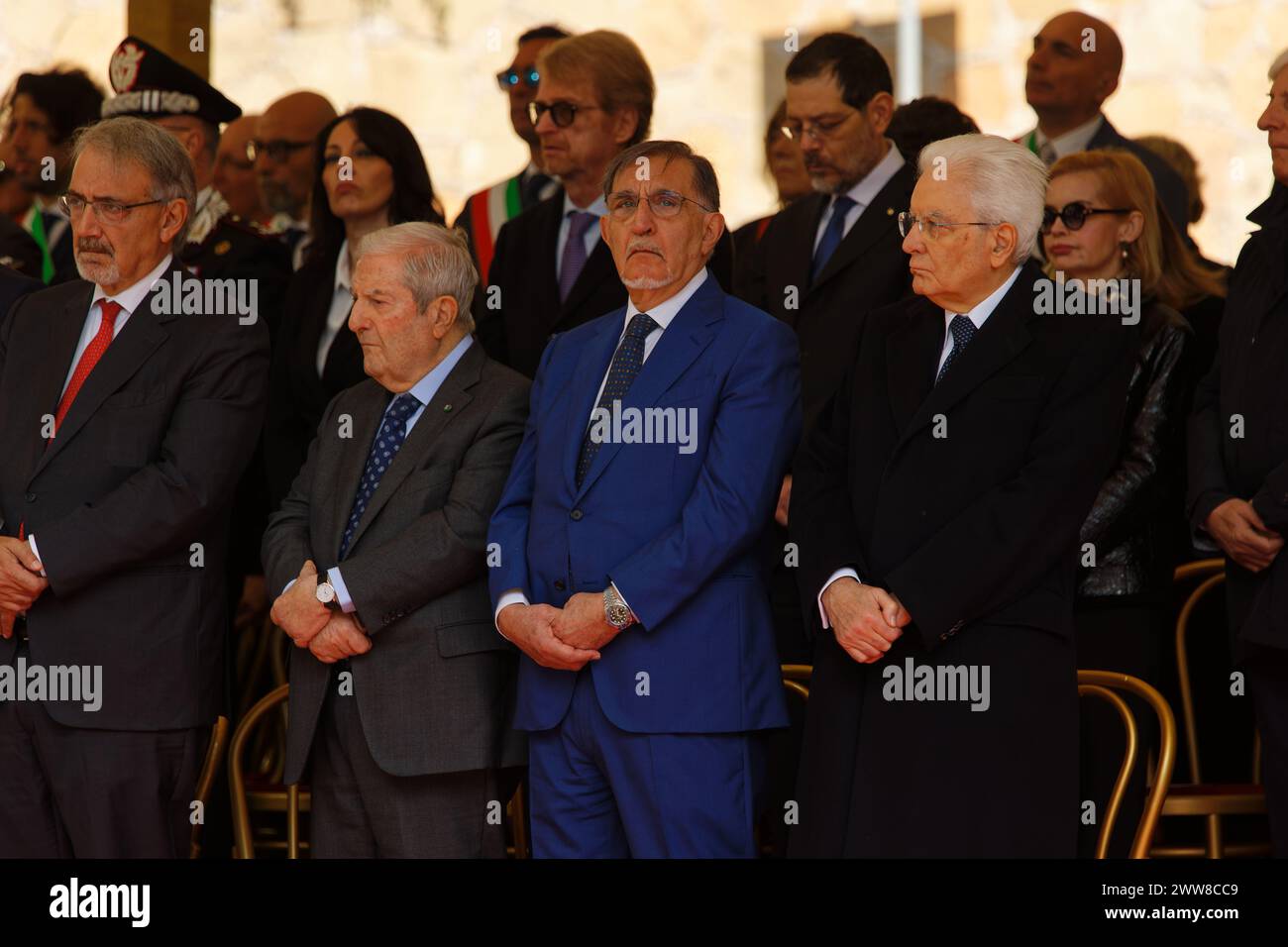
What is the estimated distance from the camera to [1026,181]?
3.36m

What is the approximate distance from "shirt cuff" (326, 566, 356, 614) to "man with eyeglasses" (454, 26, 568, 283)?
6.60 feet

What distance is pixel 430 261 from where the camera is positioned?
3812mm

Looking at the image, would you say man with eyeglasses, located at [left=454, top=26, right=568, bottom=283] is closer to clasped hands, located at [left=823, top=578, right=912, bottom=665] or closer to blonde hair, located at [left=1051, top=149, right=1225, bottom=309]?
blonde hair, located at [left=1051, top=149, right=1225, bottom=309]

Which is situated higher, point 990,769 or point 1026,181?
point 1026,181

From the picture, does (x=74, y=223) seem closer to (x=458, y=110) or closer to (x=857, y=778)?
(x=857, y=778)

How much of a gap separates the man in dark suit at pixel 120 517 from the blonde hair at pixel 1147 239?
1.99 metres

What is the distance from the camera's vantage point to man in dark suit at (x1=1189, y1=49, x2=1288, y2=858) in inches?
138

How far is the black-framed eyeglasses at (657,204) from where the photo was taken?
11.9 feet

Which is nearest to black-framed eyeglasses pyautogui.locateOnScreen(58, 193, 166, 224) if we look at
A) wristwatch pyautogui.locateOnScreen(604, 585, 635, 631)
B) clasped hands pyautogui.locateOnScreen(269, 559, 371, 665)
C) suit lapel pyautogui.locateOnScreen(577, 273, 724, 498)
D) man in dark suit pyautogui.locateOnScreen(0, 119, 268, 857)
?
man in dark suit pyautogui.locateOnScreen(0, 119, 268, 857)

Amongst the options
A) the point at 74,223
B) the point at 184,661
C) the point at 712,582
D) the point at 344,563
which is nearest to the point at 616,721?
the point at 712,582

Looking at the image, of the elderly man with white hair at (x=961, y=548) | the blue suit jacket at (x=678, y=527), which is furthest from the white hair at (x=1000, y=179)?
the blue suit jacket at (x=678, y=527)

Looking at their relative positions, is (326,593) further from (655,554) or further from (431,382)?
(655,554)

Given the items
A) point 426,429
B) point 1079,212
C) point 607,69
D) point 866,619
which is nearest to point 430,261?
point 426,429

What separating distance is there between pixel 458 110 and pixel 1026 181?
4.41 m
